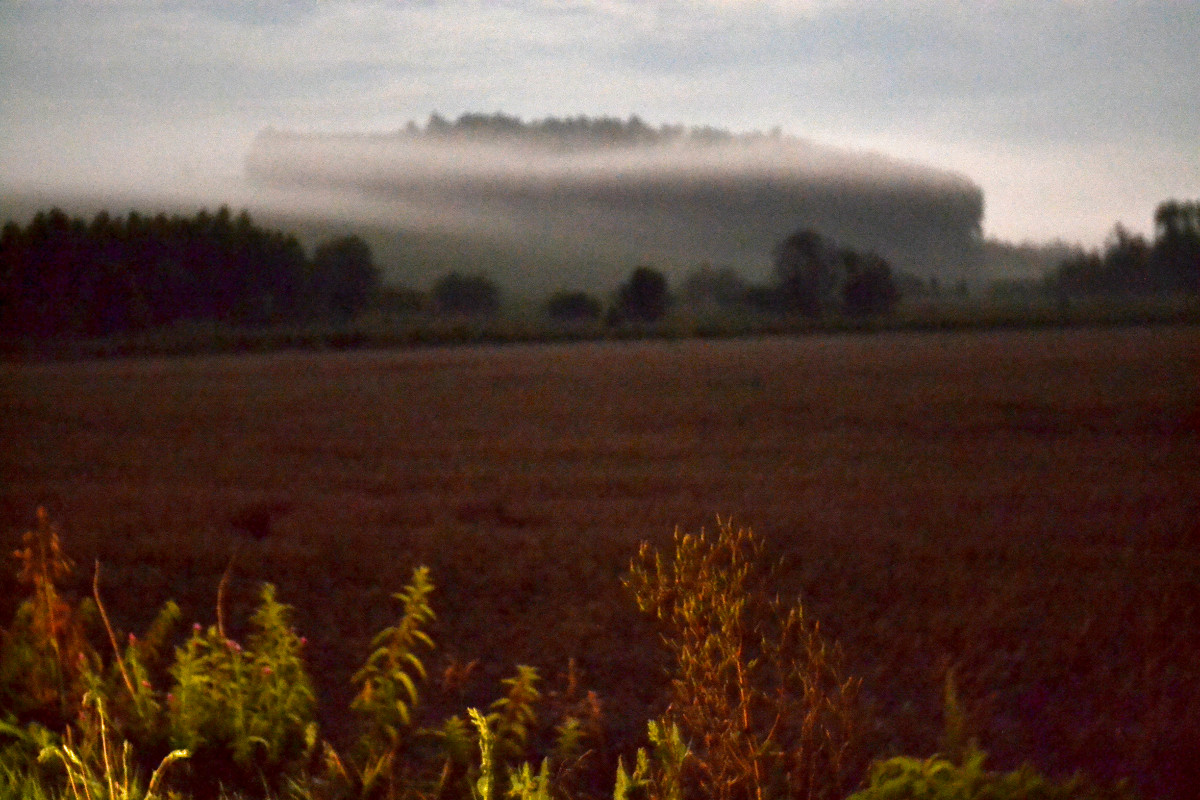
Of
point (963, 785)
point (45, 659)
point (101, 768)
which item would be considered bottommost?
point (101, 768)

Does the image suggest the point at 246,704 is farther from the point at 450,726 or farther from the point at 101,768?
the point at 450,726

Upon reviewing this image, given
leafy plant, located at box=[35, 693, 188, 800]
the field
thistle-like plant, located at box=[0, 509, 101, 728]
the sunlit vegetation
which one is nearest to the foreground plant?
the sunlit vegetation

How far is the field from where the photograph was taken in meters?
5.59

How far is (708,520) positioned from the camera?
8.98 metres

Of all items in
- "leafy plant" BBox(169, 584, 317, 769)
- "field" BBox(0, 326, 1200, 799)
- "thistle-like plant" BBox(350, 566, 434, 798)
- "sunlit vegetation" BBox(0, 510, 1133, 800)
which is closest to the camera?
"sunlit vegetation" BBox(0, 510, 1133, 800)

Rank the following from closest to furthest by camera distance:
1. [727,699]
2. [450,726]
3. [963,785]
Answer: [963,785] < [727,699] < [450,726]

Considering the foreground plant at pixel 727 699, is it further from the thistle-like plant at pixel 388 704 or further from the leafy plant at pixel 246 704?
the leafy plant at pixel 246 704

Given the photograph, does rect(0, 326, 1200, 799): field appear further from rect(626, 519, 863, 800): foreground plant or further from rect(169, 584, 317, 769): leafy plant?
rect(626, 519, 863, 800): foreground plant

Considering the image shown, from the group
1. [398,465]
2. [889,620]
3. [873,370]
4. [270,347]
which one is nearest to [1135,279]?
[873,370]

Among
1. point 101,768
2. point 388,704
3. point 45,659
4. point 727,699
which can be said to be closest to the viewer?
point 727,699

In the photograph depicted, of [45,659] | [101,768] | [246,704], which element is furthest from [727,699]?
[45,659]

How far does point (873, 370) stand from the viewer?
25.1 meters

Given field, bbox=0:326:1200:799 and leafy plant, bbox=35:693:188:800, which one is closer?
leafy plant, bbox=35:693:188:800

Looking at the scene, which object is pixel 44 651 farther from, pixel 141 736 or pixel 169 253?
pixel 169 253
